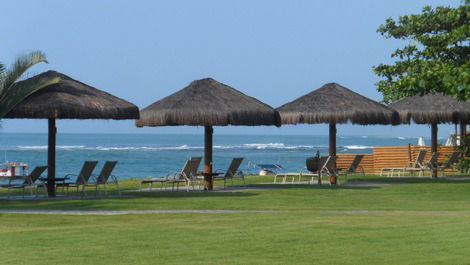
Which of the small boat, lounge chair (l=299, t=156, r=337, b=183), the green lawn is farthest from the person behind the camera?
the small boat

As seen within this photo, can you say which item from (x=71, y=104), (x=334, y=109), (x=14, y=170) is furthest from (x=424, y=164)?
(x=14, y=170)

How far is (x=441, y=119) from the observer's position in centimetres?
2553

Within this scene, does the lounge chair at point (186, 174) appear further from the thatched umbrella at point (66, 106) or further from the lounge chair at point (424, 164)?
the lounge chair at point (424, 164)

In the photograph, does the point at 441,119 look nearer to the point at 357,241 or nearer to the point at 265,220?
the point at 265,220

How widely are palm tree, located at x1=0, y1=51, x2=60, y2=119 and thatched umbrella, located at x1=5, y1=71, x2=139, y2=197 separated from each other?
17 cm

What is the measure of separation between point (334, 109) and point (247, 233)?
449 inches

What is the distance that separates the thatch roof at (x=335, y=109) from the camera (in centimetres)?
2269

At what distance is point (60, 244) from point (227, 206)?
6283 mm

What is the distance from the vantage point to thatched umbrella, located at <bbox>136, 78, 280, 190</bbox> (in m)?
20.3

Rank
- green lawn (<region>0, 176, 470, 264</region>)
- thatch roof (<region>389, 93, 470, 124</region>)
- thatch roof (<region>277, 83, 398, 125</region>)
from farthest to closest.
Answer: thatch roof (<region>389, 93, 470, 124</region>)
thatch roof (<region>277, 83, 398, 125</region>)
green lawn (<region>0, 176, 470, 264</region>)

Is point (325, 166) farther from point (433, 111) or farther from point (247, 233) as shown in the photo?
point (247, 233)

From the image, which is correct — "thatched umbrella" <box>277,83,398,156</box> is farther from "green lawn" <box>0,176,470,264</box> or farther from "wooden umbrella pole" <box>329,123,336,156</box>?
"green lawn" <box>0,176,470,264</box>

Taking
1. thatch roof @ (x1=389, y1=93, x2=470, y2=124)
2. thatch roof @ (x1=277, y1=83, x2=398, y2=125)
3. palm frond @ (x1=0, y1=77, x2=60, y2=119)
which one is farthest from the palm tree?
thatch roof @ (x1=389, y1=93, x2=470, y2=124)

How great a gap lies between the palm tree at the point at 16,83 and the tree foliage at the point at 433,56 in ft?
22.6
